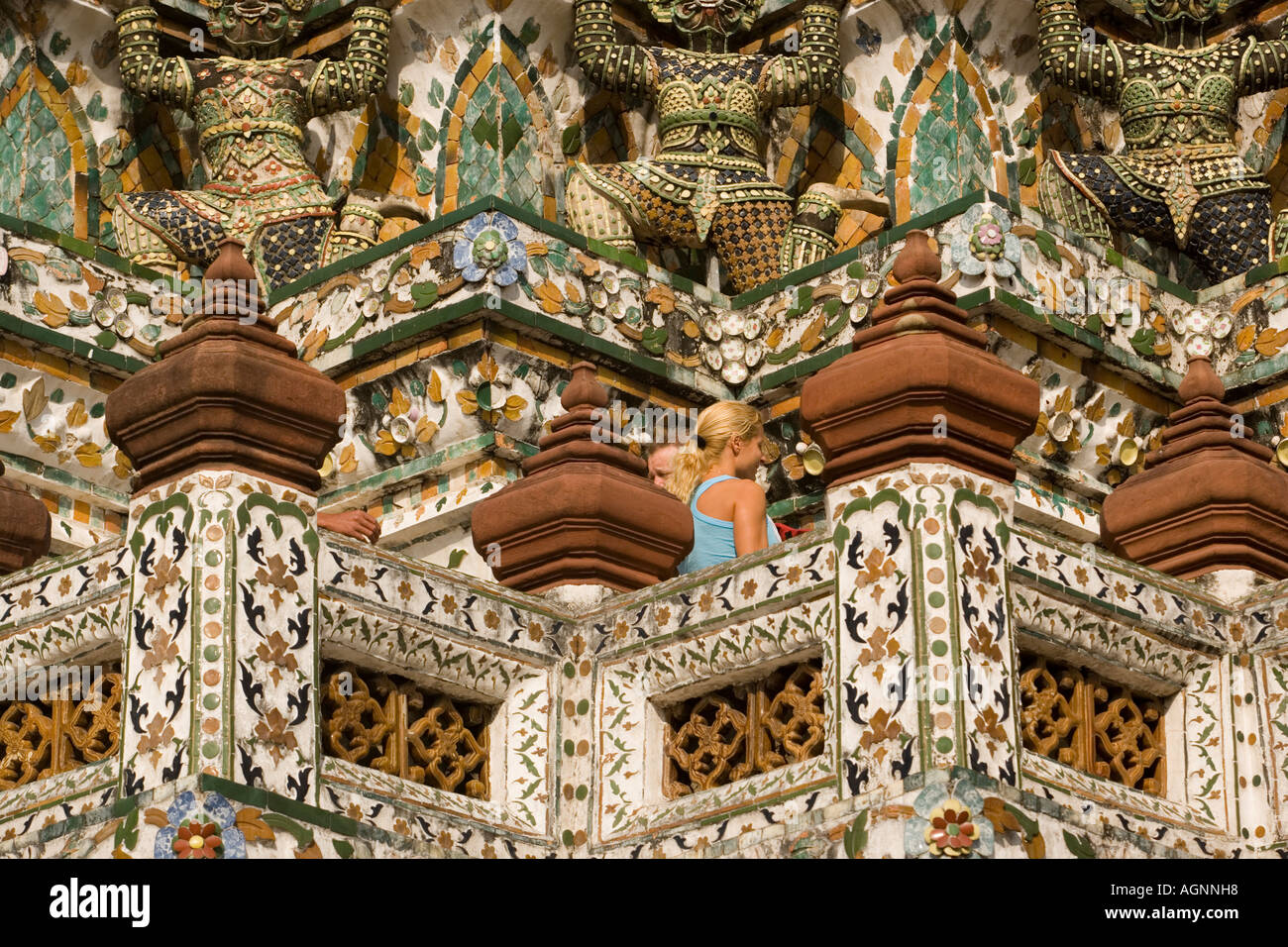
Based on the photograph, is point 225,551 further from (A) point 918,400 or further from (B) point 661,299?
(B) point 661,299

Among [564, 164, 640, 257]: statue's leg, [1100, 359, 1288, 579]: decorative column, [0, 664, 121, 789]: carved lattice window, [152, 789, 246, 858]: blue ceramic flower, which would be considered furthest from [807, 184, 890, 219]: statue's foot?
[152, 789, 246, 858]: blue ceramic flower

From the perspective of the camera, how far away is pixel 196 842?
1340cm

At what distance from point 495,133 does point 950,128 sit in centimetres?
325

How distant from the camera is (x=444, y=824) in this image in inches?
573

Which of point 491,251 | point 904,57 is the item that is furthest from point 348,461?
point 904,57

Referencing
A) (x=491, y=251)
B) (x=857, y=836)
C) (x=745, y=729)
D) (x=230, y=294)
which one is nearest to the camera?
(x=857, y=836)

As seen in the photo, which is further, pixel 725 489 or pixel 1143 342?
pixel 1143 342

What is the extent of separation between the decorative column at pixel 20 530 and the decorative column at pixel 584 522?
83.3 inches

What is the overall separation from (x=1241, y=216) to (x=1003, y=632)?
905 cm

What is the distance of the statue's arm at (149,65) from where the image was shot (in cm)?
2348

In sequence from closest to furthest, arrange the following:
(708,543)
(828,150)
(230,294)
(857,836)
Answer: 1. (857,836)
2. (230,294)
3. (708,543)
4. (828,150)

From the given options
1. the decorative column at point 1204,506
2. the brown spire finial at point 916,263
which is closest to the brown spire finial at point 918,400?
the brown spire finial at point 916,263

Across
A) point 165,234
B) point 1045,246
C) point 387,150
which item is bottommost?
point 1045,246
